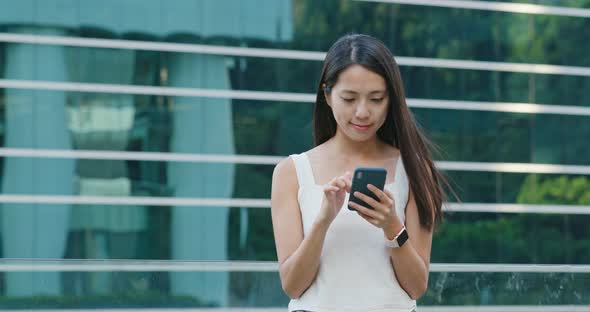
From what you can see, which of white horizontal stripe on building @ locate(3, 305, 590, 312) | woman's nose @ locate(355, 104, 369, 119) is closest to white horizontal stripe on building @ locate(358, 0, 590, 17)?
white horizontal stripe on building @ locate(3, 305, 590, 312)

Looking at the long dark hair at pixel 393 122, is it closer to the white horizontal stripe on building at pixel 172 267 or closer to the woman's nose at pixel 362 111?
the woman's nose at pixel 362 111

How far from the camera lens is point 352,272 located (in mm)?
2469

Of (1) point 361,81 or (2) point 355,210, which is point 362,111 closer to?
(1) point 361,81

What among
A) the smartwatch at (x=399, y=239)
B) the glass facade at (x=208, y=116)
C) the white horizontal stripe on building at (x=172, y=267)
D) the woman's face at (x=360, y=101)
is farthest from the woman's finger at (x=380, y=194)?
the glass facade at (x=208, y=116)

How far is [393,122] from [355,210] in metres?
0.36

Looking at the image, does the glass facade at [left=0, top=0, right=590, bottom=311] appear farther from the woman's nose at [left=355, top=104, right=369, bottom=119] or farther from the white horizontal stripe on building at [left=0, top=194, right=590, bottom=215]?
the woman's nose at [left=355, top=104, right=369, bottom=119]

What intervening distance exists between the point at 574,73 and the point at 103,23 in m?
13.0

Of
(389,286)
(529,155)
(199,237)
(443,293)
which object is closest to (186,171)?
(199,237)

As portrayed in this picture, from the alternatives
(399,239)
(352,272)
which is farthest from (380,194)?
(352,272)

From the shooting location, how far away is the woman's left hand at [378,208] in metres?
2.26

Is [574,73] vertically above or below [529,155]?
above

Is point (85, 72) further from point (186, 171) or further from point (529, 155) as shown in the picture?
point (529, 155)

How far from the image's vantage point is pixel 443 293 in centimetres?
497

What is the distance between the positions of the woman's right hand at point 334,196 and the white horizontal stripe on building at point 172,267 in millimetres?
2216
